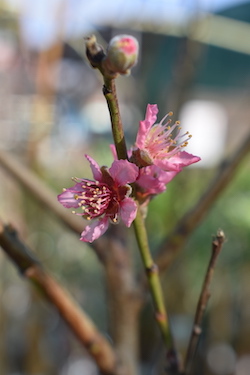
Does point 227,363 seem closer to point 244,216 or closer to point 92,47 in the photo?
point 244,216

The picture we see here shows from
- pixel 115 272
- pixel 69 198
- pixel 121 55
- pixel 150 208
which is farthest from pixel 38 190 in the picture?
pixel 150 208

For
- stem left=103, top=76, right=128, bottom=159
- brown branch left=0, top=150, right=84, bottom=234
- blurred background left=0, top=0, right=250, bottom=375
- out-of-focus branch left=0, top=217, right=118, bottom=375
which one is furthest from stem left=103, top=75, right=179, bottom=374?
blurred background left=0, top=0, right=250, bottom=375

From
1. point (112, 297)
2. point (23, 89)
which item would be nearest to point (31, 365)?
point (112, 297)

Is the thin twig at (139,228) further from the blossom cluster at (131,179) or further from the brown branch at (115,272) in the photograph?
the brown branch at (115,272)

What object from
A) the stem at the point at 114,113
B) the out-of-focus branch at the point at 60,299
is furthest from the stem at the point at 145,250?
the out-of-focus branch at the point at 60,299

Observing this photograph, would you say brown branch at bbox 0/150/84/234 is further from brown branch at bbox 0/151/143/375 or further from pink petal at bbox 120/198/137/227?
pink petal at bbox 120/198/137/227
